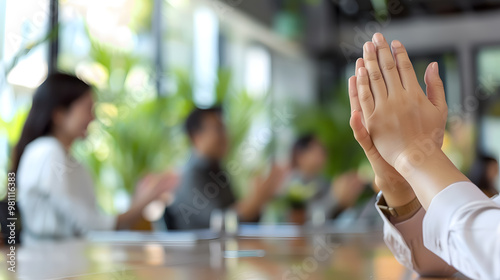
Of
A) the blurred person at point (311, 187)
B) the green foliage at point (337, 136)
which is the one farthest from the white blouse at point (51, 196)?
the green foliage at point (337, 136)

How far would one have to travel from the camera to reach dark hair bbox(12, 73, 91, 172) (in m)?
2.12

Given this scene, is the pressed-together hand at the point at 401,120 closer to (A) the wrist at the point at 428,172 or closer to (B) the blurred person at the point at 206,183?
(A) the wrist at the point at 428,172

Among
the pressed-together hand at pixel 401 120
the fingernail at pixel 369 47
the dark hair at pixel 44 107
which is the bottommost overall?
the pressed-together hand at pixel 401 120

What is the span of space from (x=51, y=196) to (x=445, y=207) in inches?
67.3

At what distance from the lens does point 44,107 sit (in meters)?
2.14

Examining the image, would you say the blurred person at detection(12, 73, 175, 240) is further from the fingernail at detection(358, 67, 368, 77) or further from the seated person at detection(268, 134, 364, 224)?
the seated person at detection(268, 134, 364, 224)

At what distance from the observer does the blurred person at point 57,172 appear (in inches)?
76.9

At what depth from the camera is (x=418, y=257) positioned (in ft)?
2.60

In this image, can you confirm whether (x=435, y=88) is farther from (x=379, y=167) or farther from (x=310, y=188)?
(x=310, y=188)

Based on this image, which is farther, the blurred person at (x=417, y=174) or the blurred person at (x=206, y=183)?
the blurred person at (x=206, y=183)

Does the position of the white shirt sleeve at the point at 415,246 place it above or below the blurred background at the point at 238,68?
below

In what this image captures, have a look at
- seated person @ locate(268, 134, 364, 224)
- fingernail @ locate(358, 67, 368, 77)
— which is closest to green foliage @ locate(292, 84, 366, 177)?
seated person @ locate(268, 134, 364, 224)

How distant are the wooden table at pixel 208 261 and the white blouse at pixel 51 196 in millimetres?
481

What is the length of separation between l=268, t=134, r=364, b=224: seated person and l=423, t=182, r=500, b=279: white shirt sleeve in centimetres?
333
